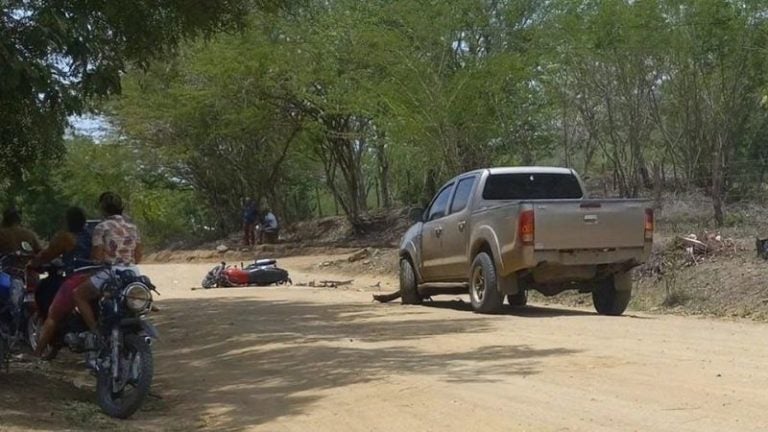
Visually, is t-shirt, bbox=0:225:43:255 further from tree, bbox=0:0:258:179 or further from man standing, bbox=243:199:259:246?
man standing, bbox=243:199:259:246

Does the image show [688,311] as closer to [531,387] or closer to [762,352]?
[762,352]

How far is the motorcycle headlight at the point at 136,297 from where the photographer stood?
309 inches

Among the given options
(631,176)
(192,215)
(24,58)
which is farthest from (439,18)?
(192,215)

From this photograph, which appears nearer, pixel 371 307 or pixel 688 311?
pixel 688 311

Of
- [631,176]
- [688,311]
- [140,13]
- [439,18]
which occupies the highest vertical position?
[439,18]

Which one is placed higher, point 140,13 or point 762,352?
point 140,13

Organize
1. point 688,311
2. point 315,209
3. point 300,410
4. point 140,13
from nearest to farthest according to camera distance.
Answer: point 300,410, point 140,13, point 688,311, point 315,209

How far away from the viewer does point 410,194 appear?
149 feet

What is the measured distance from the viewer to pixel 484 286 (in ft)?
43.9

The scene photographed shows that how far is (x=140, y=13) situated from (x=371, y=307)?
570 centimetres

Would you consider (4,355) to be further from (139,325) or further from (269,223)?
(269,223)

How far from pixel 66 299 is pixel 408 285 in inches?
320

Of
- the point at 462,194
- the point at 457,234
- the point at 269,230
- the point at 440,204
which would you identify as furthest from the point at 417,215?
the point at 269,230

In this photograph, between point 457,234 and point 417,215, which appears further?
point 417,215
